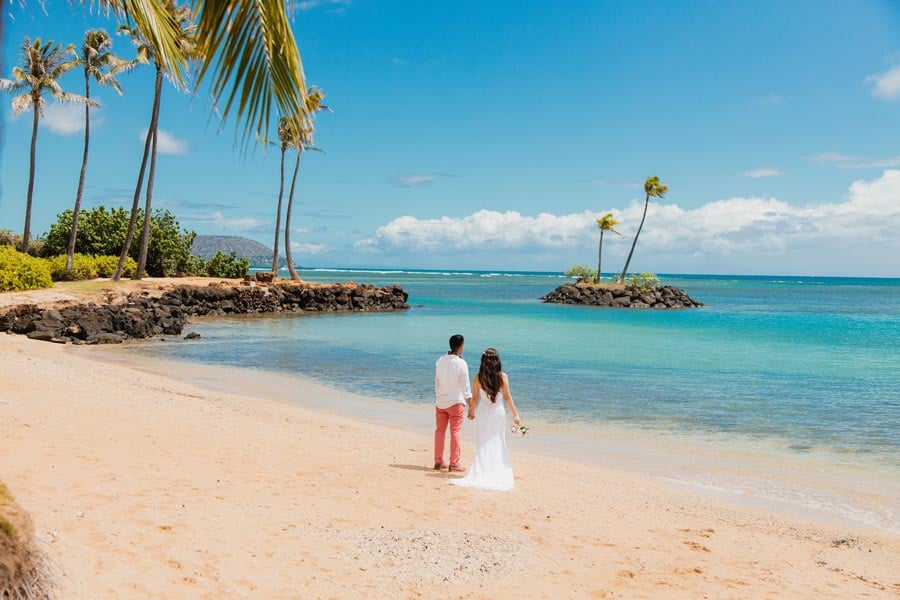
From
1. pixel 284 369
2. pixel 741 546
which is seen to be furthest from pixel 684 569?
pixel 284 369

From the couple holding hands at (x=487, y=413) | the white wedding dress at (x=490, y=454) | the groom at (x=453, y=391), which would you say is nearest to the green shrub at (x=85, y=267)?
the groom at (x=453, y=391)

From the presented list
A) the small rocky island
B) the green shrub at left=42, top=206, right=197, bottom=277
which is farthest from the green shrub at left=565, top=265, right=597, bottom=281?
the green shrub at left=42, top=206, right=197, bottom=277

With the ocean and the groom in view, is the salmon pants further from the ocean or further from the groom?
the ocean

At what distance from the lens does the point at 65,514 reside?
6.14 metres

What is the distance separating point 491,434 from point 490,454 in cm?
25

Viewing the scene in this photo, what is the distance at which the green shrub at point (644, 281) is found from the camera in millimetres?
67637

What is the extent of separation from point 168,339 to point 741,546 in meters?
25.5

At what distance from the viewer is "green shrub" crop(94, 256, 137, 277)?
4356cm

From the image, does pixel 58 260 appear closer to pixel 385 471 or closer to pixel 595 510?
pixel 385 471

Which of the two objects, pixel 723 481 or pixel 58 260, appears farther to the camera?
pixel 58 260

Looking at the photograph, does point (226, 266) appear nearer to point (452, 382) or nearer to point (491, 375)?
point (452, 382)

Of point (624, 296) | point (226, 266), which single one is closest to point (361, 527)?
point (226, 266)

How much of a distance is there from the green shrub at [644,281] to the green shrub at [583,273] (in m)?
5.06

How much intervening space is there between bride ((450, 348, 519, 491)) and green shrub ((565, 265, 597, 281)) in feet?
217
